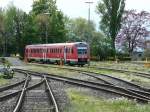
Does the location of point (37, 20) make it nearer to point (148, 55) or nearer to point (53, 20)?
point (53, 20)

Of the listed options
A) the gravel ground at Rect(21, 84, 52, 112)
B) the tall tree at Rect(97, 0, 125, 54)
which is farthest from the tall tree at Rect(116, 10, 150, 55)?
the gravel ground at Rect(21, 84, 52, 112)

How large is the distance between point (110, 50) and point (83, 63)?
1257 inches

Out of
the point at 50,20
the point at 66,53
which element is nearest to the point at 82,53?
the point at 66,53

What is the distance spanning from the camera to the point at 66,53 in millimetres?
62562

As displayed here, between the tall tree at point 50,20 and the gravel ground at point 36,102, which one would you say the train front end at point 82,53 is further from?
the tall tree at point 50,20

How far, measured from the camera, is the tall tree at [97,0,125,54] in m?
98.6

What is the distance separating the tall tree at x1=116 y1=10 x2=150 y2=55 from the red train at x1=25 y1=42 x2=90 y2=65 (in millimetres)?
41987

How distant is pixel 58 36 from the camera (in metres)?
113

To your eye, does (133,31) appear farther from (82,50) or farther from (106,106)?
(106,106)

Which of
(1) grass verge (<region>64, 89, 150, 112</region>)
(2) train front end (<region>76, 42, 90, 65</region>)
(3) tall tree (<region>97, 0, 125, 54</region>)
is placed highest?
(3) tall tree (<region>97, 0, 125, 54</region>)

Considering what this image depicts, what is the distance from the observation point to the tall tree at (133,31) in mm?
113250

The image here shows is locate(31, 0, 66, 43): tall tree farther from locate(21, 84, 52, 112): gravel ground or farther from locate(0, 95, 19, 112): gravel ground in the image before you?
locate(0, 95, 19, 112): gravel ground

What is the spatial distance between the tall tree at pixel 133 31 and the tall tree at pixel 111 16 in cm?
867

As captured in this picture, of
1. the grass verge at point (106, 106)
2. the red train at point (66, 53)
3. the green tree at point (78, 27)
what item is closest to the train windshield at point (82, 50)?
the red train at point (66, 53)
